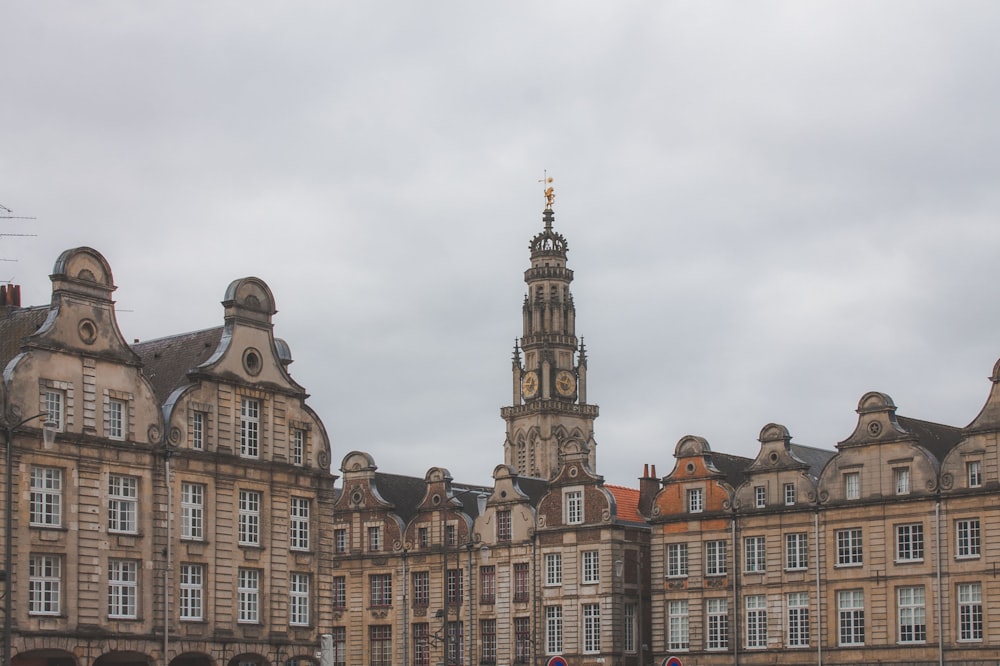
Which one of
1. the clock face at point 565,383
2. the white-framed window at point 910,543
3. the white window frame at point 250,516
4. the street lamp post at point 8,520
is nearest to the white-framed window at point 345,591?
the white window frame at point 250,516

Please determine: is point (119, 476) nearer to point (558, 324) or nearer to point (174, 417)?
point (174, 417)

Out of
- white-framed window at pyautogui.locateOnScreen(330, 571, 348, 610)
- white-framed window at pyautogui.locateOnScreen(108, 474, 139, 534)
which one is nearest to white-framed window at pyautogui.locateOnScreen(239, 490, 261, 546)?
A: white-framed window at pyautogui.locateOnScreen(108, 474, 139, 534)

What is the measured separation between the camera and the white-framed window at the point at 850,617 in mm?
70000

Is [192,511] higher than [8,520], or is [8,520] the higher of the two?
[192,511]

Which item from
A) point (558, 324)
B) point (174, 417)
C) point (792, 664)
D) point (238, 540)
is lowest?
point (792, 664)

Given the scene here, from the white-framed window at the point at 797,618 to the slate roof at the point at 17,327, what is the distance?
110ft

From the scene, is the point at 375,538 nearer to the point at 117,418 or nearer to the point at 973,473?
the point at 117,418

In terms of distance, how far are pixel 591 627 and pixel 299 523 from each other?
1868 cm

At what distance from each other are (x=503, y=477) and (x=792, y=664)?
56.2ft

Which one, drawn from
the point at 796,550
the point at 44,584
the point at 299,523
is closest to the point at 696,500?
the point at 796,550

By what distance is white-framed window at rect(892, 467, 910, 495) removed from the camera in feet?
227

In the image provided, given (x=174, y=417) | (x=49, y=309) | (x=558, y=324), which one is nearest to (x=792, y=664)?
(x=174, y=417)

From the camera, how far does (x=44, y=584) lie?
177 feet

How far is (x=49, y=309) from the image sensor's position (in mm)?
56656
